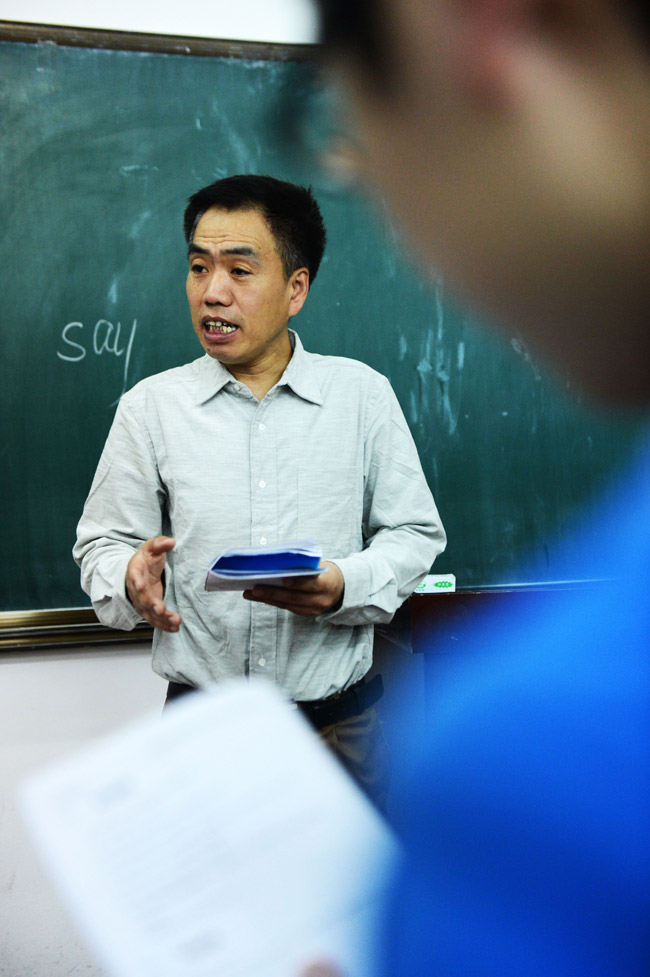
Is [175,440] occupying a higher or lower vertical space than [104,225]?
lower

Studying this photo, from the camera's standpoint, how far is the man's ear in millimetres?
1578

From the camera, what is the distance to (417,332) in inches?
84.4

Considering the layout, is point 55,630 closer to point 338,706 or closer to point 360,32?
point 338,706

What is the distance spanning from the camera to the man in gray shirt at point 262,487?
1371 millimetres

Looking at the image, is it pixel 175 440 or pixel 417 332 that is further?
pixel 417 332

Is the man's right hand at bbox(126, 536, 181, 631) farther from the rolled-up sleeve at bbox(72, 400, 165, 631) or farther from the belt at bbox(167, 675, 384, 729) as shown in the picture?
the belt at bbox(167, 675, 384, 729)

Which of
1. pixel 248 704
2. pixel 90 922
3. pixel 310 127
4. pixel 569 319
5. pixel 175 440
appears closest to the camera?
pixel 90 922

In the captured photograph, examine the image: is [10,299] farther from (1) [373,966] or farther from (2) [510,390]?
(1) [373,966]

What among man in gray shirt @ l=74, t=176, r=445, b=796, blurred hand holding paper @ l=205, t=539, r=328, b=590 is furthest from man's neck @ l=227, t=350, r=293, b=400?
blurred hand holding paper @ l=205, t=539, r=328, b=590

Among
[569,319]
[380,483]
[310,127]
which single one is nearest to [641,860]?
[569,319]

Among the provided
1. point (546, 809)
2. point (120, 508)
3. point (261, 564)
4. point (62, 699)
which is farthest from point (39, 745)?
point (546, 809)

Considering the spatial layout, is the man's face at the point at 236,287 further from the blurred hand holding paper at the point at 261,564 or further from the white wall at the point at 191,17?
the white wall at the point at 191,17

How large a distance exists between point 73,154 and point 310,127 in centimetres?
59

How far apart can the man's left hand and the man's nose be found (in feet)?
1.78
